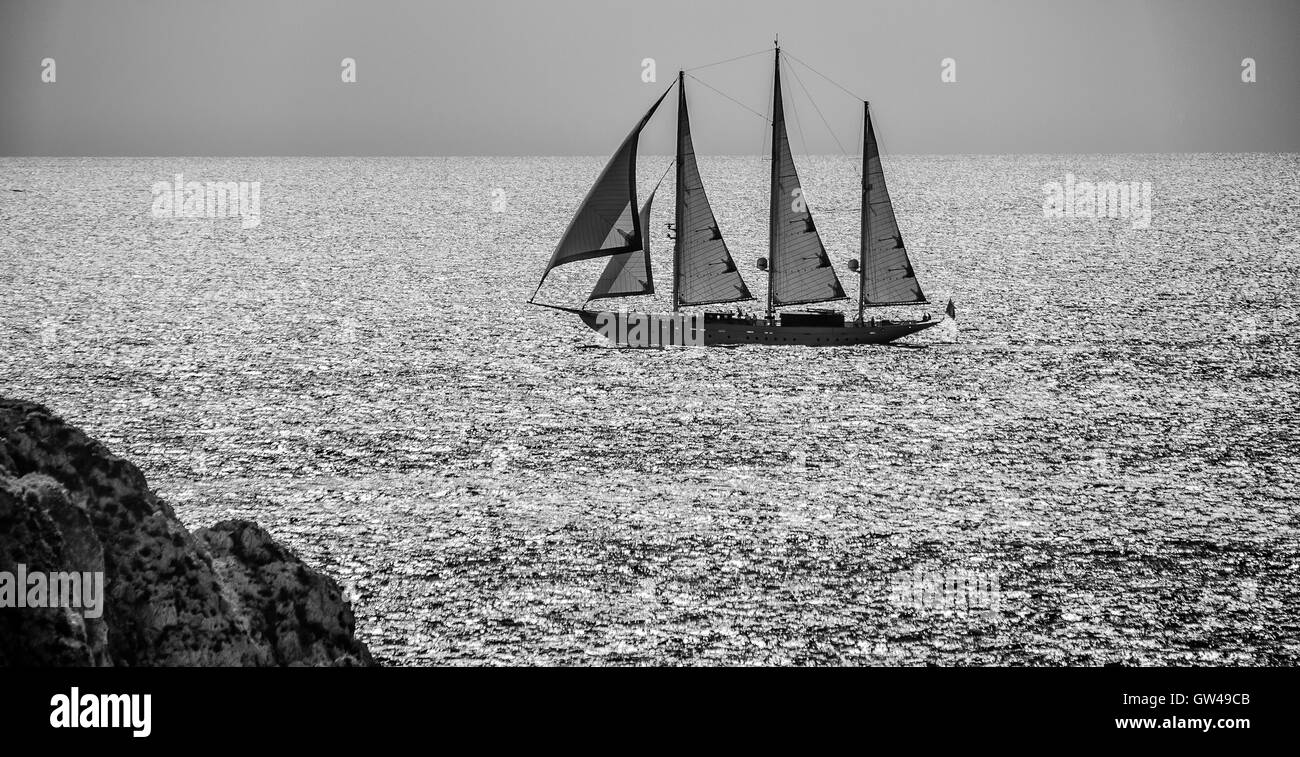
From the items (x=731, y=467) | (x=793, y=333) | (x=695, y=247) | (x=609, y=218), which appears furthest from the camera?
(x=793, y=333)

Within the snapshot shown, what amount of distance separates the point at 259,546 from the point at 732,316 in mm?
42813

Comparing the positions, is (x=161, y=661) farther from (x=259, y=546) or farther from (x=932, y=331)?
(x=932, y=331)

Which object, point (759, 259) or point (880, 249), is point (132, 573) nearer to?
point (759, 259)

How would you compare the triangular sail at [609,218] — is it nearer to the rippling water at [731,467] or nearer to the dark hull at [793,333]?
the rippling water at [731,467]

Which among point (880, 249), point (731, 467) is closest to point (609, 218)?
point (880, 249)

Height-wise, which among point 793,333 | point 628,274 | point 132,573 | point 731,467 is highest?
point 628,274

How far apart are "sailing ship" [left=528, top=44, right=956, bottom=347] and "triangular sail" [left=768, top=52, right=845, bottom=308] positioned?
0.05 m

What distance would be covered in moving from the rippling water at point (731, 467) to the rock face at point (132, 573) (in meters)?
5.68

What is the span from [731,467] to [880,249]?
72.8 ft

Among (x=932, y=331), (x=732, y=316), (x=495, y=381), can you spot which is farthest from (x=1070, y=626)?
(x=932, y=331)

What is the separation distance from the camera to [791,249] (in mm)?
53906

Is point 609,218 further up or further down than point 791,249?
further up

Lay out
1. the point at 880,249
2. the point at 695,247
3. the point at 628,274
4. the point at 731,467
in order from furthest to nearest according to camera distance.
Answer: the point at 880,249 < the point at 695,247 < the point at 628,274 < the point at 731,467

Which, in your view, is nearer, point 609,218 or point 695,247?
point 609,218
